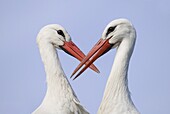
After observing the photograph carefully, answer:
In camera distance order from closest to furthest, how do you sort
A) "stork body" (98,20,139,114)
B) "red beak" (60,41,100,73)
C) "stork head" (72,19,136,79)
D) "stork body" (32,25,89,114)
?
1. "stork body" (98,20,139,114)
2. "stork head" (72,19,136,79)
3. "stork body" (32,25,89,114)
4. "red beak" (60,41,100,73)

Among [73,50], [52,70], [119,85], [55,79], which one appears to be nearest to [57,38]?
[73,50]

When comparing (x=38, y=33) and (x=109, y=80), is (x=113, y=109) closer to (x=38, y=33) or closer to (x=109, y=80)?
(x=109, y=80)

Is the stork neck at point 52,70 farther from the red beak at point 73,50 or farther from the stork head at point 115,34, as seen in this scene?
the stork head at point 115,34

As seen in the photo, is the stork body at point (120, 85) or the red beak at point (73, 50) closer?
the stork body at point (120, 85)

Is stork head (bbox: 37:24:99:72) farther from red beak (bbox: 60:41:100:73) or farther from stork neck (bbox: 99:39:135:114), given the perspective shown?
stork neck (bbox: 99:39:135:114)

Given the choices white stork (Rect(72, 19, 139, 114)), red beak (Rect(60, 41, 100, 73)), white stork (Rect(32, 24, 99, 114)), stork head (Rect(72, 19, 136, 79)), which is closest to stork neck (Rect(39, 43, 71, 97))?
white stork (Rect(32, 24, 99, 114))

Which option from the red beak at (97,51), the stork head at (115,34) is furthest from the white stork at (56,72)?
the stork head at (115,34)

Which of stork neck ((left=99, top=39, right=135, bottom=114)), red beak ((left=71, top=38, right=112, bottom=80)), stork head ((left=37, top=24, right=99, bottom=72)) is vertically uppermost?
stork head ((left=37, top=24, right=99, bottom=72))

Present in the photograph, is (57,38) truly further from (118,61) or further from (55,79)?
(118,61)
